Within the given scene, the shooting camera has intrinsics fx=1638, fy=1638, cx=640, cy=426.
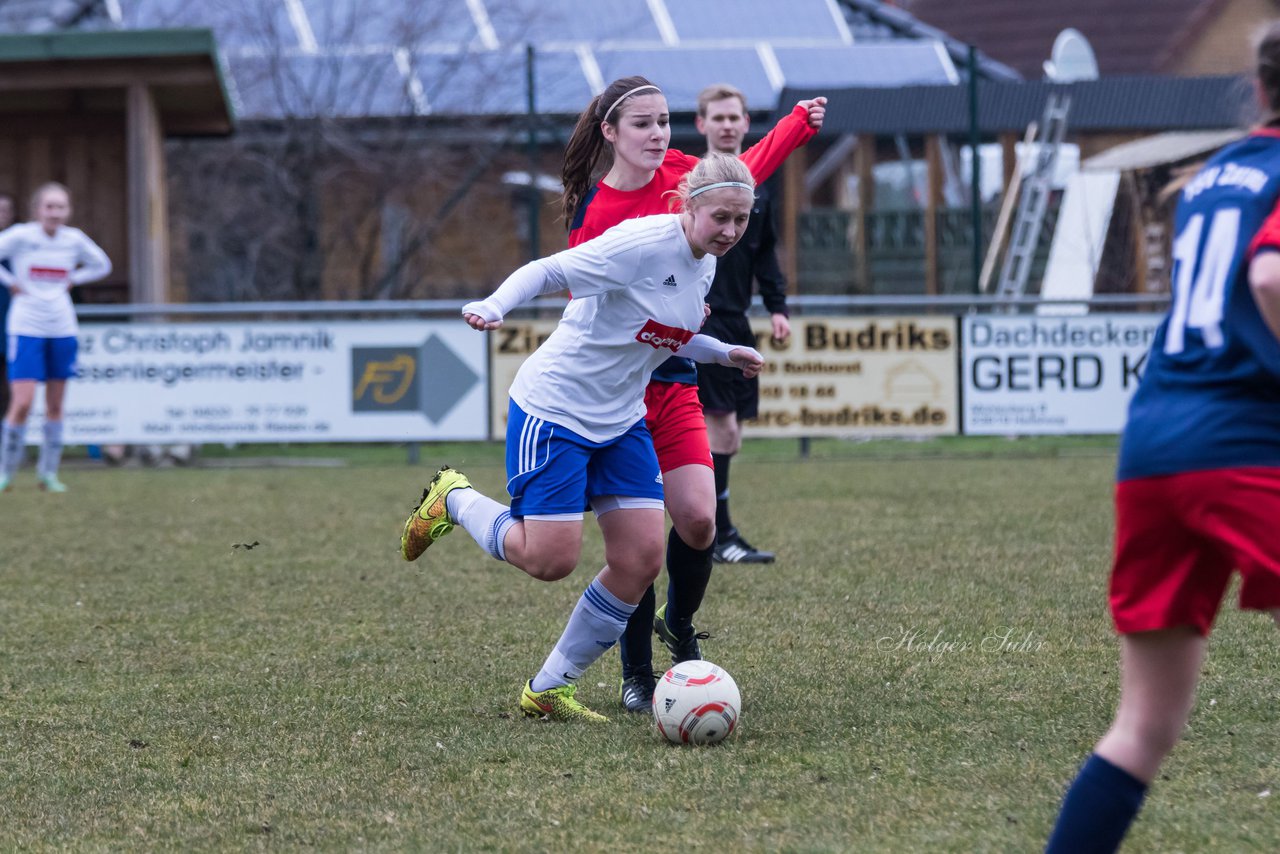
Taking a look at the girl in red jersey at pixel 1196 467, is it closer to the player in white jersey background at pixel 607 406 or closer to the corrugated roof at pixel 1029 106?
the player in white jersey background at pixel 607 406

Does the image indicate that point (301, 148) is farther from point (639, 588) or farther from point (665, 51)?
point (639, 588)

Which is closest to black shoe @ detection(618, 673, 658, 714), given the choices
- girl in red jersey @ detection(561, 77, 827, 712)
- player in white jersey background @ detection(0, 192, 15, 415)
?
girl in red jersey @ detection(561, 77, 827, 712)

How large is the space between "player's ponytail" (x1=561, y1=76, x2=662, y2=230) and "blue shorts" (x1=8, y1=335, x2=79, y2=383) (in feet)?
27.2

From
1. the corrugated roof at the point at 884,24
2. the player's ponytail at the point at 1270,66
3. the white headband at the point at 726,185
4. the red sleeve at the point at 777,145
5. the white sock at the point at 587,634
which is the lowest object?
the white sock at the point at 587,634

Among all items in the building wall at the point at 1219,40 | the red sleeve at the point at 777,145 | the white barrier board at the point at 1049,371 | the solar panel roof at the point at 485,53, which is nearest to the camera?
the red sleeve at the point at 777,145

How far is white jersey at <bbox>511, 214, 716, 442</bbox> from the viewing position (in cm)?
441

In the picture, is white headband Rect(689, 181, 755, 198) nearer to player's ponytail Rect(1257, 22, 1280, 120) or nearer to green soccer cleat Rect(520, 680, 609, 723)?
green soccer cleat Rect(520, 680, 609, 723)

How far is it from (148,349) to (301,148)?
18.9ft

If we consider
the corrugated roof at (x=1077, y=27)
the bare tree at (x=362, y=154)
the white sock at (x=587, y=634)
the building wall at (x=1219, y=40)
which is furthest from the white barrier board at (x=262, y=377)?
the corrugated roof at (x=1077, y=27)

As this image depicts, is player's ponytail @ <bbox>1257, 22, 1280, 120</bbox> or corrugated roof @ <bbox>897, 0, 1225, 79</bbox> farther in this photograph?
corrugated roof @ <bbox>897, 0, 1225, 79</bbox>

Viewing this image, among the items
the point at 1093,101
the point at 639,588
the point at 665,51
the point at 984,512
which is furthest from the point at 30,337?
the point at 1093,101

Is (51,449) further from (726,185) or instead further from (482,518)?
(726,185)

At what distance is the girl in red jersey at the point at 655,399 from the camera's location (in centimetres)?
493

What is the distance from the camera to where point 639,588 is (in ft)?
15.3
